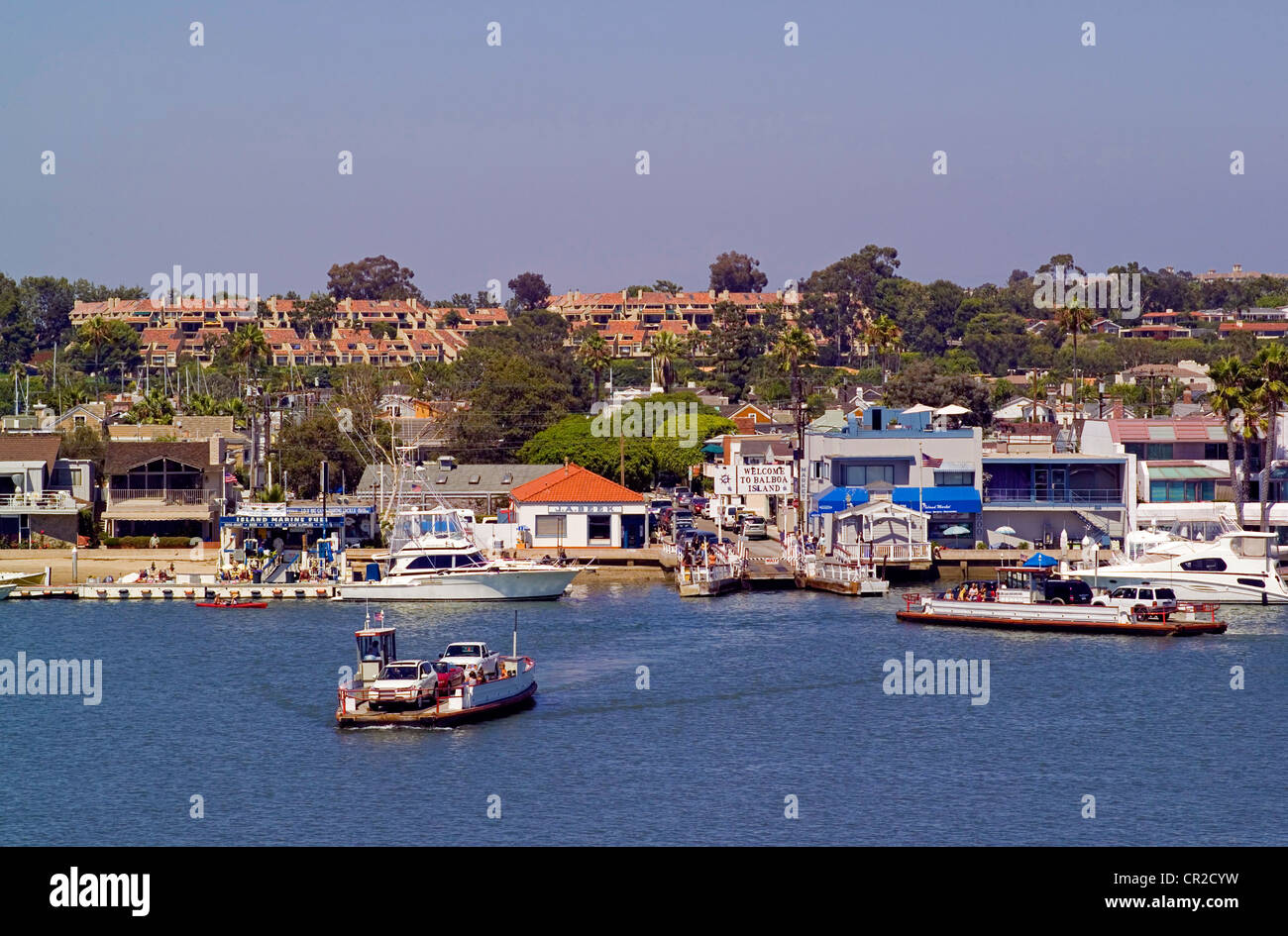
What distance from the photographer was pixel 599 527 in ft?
246

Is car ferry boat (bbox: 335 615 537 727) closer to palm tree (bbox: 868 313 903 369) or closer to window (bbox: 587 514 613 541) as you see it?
window (bbox: 587 514 613 541)

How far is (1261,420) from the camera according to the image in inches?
2943

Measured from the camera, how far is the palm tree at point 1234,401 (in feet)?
240

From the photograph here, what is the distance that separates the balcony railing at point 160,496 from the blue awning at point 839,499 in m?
30.5

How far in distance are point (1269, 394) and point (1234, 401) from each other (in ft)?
5.15

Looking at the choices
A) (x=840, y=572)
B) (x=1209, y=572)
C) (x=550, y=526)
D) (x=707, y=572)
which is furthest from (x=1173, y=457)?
(x=550, y=526)

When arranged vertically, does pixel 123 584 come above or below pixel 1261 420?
below

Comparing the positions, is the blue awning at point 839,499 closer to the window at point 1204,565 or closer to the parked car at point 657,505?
the parked car at point 657,505

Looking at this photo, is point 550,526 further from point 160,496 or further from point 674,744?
point 674,744

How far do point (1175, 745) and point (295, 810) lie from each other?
2125 cm

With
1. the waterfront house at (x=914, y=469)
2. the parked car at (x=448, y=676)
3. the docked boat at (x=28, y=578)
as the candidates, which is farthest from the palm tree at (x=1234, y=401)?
the docked boat at (x=28, y=578)
